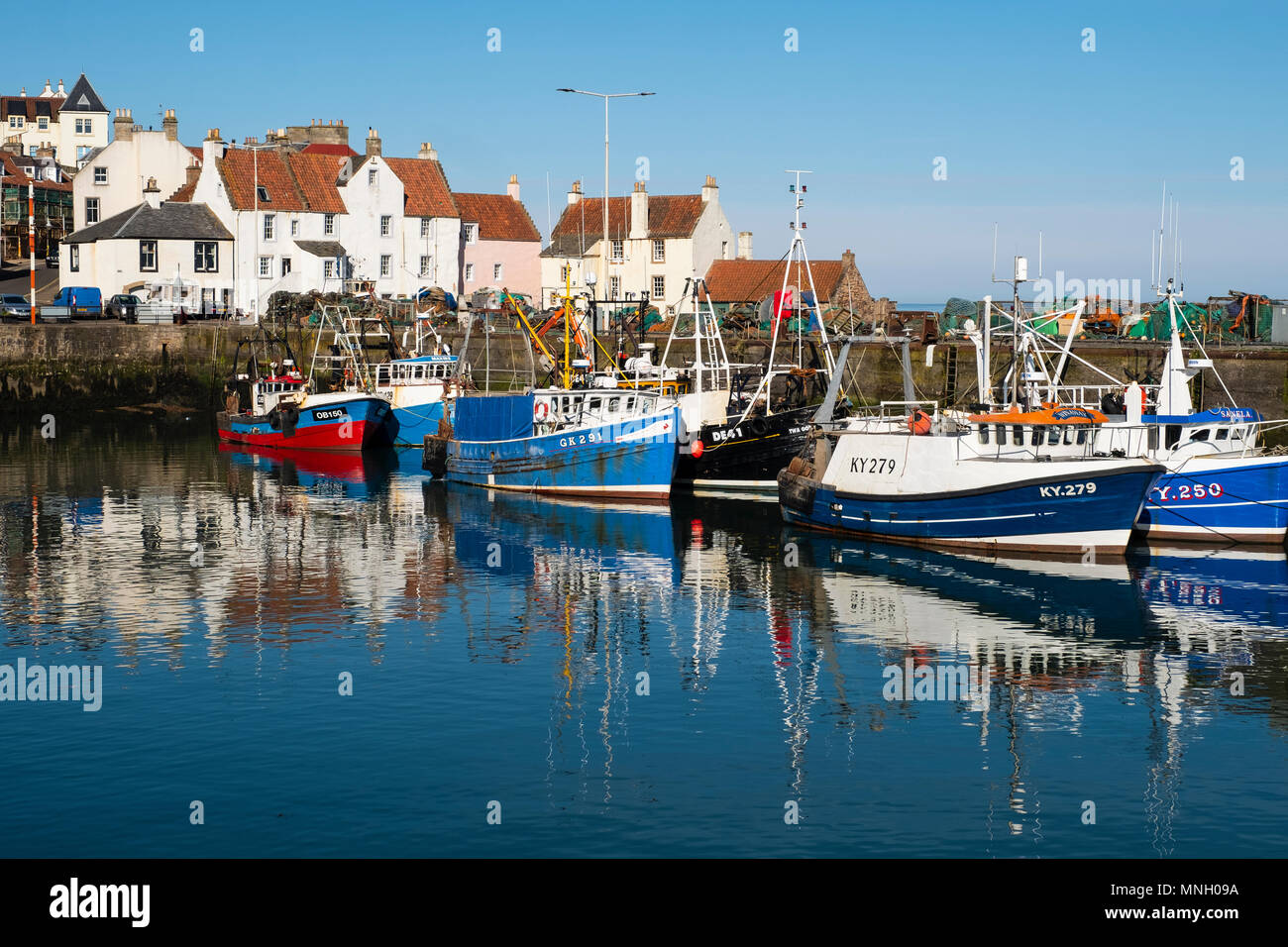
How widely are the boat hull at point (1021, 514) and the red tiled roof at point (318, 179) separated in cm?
5233

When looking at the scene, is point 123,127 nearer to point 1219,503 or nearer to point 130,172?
point 130,172

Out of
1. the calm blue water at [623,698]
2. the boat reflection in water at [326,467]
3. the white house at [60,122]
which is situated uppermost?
the white house at [60,122]

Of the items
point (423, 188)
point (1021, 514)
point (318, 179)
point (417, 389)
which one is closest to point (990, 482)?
point (1021, 514)

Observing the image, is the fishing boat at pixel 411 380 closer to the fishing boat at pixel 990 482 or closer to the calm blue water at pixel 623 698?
the calm blue water at pixel 623 698

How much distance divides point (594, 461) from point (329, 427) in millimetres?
18071

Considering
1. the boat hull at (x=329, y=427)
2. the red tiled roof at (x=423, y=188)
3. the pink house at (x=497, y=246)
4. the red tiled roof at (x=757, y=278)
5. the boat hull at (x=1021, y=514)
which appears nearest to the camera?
the boat hull at (x=1021, y=514)

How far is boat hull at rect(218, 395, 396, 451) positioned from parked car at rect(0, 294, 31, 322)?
68.3ft

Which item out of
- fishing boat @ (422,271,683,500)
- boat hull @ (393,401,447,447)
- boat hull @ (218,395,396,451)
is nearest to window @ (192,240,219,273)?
boat hull @ (218,395,396,451)

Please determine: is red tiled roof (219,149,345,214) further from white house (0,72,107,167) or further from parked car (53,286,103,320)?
white house (0,72,107,167)

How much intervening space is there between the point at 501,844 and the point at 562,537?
22709 millimetres

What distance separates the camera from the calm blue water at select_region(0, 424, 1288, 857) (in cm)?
1823

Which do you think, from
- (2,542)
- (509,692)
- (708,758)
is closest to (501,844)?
(708,758)

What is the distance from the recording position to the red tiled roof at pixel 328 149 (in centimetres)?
9194

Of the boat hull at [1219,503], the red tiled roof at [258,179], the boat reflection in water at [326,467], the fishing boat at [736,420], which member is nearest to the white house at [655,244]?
the red tiled roof at [258,179]
